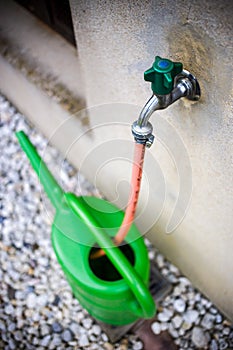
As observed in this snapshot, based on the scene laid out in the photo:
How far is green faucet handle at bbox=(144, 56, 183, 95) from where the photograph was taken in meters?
0.75

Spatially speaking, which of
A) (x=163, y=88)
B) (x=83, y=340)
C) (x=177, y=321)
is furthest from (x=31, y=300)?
(x=163, y=88)

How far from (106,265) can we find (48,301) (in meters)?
0.30

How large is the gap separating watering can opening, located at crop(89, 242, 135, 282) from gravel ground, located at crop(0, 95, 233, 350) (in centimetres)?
23

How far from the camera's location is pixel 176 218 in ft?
4.15

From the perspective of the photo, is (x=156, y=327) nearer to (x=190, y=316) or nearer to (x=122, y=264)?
(x=190, y=316)

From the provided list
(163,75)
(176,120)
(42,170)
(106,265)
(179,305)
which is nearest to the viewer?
(163,75)

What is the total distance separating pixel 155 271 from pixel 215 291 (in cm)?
23

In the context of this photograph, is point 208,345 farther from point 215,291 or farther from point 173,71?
point 173,71

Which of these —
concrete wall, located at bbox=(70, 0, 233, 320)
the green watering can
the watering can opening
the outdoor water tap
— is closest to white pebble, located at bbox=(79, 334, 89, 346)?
the green watering can

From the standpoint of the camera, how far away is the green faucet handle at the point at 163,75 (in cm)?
75

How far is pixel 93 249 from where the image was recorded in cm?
126

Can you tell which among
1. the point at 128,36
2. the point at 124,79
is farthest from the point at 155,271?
the point at 128,36

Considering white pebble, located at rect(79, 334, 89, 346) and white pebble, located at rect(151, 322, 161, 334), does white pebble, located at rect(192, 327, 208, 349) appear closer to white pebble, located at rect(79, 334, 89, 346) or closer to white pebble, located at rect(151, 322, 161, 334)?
white pebble, located at rect(151, 322, 161, 334)

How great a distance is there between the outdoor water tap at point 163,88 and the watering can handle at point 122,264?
33 centimetres
